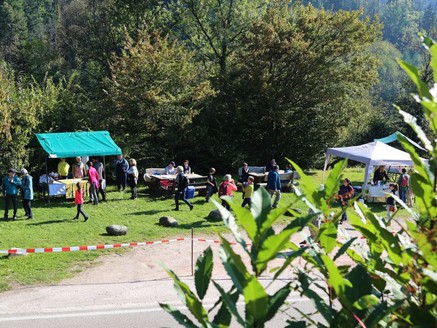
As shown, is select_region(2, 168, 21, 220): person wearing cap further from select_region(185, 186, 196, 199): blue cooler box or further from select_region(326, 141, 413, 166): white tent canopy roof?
select_region(326, 141, 413, 166): white tent canopy roof

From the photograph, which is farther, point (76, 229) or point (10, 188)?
point (10, 188)

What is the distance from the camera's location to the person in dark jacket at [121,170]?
19.7 m

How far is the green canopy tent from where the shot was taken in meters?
17.5

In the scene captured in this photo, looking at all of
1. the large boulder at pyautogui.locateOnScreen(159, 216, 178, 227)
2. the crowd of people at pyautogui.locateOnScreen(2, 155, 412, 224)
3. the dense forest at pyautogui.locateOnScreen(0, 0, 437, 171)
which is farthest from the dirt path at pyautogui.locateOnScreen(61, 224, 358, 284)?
the dense forest at pyautogui.locateOnScreen(0, 0, 437, 171)

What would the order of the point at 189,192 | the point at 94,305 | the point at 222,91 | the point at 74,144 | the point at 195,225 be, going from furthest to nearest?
the point at 222,91
the point at 189,192
the point at 74,144
the point at 195,225
the point at 94,305

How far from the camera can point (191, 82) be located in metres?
26.8

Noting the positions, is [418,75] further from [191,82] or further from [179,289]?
[191,82]

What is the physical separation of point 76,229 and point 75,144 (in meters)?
4.51

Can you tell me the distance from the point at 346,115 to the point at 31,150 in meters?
17.0

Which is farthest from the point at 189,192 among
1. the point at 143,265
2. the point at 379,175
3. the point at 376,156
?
the point at 379,175

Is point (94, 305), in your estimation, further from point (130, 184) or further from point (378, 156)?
point (378, 156)

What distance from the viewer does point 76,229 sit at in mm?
14695

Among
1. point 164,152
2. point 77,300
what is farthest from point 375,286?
point 164,152

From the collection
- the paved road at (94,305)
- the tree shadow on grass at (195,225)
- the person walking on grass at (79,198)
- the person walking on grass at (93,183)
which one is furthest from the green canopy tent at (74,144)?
the paved road at (94,305)
